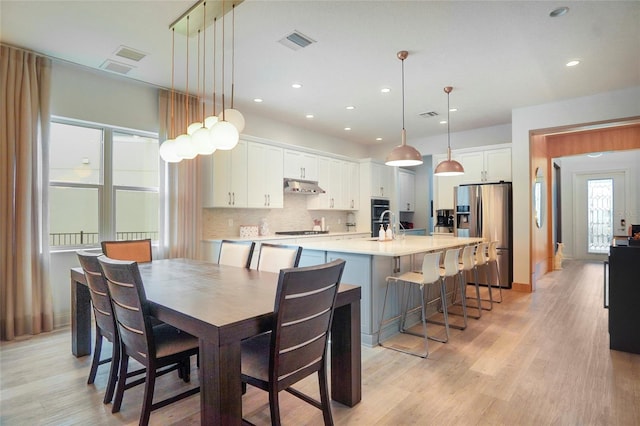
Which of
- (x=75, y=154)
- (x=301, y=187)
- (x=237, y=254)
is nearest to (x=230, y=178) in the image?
(x=301, y=187)

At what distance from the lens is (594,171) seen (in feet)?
29.1

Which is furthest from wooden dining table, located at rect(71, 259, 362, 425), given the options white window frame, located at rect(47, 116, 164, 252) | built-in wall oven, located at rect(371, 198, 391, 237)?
built-in wall oven, located at rect(371, 198, 391, 237)

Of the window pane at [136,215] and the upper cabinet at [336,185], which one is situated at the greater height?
the upper cabinet at [336,185]

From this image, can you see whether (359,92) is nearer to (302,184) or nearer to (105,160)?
(302,184)

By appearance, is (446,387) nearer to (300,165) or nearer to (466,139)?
(300,165)

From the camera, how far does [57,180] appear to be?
3.87 metres

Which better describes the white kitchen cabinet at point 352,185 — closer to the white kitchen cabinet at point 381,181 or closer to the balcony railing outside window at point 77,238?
the white kitchen cabinet at point 381,181

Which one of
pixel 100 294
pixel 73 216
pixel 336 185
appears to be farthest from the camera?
pixel 336 185

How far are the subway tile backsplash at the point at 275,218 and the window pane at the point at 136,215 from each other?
2.27ft

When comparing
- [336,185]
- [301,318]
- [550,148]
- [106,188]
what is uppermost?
[550,148]

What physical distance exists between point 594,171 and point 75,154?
36.5 ft

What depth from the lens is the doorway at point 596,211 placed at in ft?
28.3

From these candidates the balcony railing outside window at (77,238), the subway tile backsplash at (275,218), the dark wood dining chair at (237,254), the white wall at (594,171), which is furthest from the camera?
the white wall at (594,171)

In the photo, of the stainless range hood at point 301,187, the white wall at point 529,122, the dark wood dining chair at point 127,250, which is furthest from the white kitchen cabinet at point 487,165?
the dark wood dining chair at point 127,250
